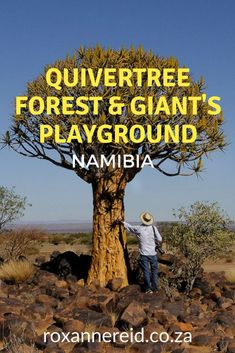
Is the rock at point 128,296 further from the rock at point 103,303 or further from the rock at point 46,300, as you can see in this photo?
the rock at point 46,300

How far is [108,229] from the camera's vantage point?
12.5m

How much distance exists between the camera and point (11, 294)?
37.9 ft

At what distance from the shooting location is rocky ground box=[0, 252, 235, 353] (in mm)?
8094

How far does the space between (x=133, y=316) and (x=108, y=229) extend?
3.68m

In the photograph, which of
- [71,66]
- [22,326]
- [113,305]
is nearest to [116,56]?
[71,66]

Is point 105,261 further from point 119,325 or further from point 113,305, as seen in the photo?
point 119,325

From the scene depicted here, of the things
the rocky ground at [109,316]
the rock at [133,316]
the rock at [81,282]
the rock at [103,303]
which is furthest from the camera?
the rock at [81,282]

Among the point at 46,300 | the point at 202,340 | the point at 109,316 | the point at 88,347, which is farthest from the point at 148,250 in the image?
the point at 88,347

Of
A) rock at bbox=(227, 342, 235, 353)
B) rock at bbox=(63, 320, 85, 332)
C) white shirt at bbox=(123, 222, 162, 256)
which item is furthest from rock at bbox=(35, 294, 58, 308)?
rock at bbox=(227, 342, 235, 353)

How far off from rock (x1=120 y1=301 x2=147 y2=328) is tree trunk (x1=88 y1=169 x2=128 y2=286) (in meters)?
3.28

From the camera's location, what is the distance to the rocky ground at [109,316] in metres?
8.09

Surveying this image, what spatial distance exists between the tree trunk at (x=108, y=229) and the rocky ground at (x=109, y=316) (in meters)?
0.42

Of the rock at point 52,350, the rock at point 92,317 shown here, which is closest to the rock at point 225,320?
the rock at point 92,317

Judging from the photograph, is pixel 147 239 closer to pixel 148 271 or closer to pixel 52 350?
pixel 148 271
